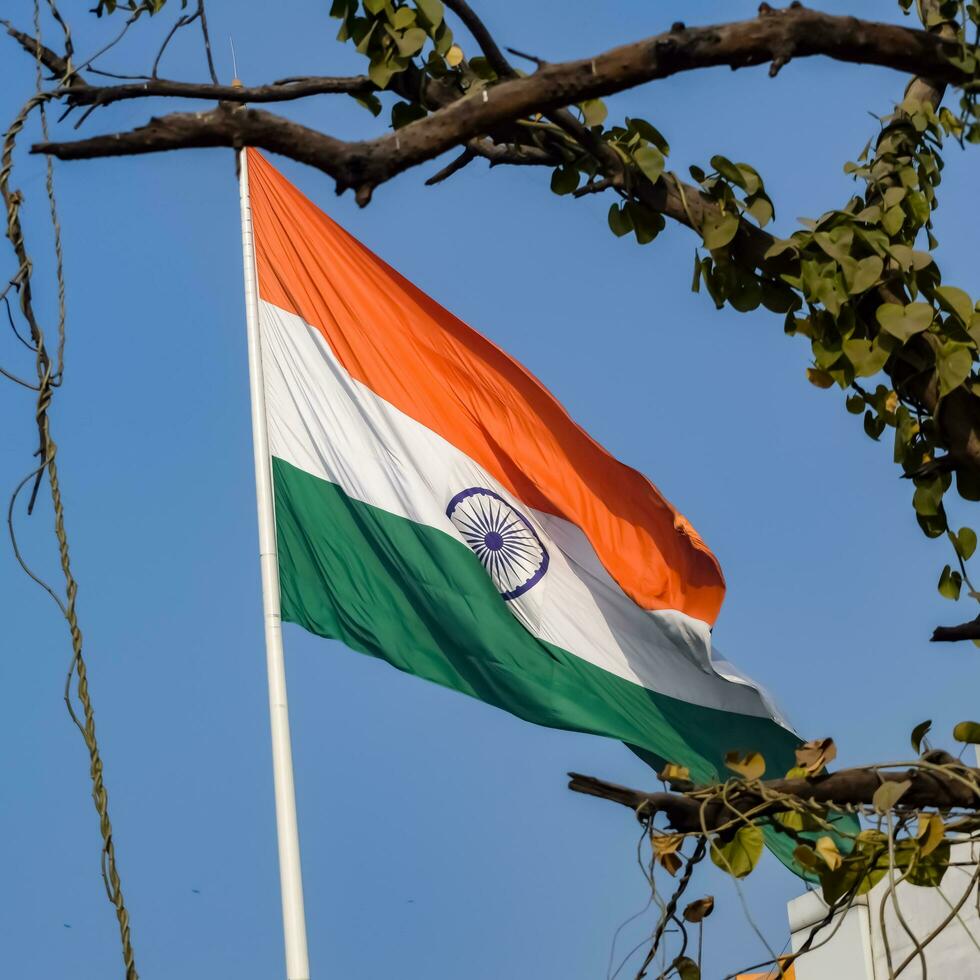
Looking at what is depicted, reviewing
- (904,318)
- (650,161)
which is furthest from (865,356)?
(650,161)

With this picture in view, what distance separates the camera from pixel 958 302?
432 centimetres

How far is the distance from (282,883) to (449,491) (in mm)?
2390

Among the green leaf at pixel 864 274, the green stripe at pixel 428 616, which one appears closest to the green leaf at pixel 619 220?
the green leaf at pixel 864 274

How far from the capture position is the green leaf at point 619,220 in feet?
15.6

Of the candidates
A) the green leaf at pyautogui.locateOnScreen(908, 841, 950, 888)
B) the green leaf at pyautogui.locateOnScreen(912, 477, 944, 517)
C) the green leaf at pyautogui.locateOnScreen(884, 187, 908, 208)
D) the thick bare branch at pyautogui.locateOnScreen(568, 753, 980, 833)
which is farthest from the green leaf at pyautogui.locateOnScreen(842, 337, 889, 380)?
the green leaf at pyautogui.locateOnScreen(908, 841, 950, 888)

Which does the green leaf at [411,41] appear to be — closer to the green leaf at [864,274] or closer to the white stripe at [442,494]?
the green leaf at [864,274]

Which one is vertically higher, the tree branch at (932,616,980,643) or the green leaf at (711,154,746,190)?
the green leaf at (711,154,746,190)

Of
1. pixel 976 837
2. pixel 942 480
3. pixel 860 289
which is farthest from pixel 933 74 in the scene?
pixel 976 837

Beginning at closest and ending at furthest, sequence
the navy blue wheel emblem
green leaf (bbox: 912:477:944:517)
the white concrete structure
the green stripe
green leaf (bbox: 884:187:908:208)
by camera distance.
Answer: green leaf (bbox: 912:477:944:517)
green leaf (bbox: 884:187:908:208)
the green stripe
the navy blue wheel emblem
the white concrete structure

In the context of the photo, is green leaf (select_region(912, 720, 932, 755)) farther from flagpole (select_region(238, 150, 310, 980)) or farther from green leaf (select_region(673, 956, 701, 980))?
flagpole (select_region(238, 150, 310, 980))

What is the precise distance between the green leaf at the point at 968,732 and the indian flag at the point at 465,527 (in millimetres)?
3905

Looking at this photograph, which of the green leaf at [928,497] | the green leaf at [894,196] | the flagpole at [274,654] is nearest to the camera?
the green leaf at [928,497]

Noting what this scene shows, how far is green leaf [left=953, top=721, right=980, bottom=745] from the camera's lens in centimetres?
404

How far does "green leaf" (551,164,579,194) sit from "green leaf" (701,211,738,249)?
1.36 feet
